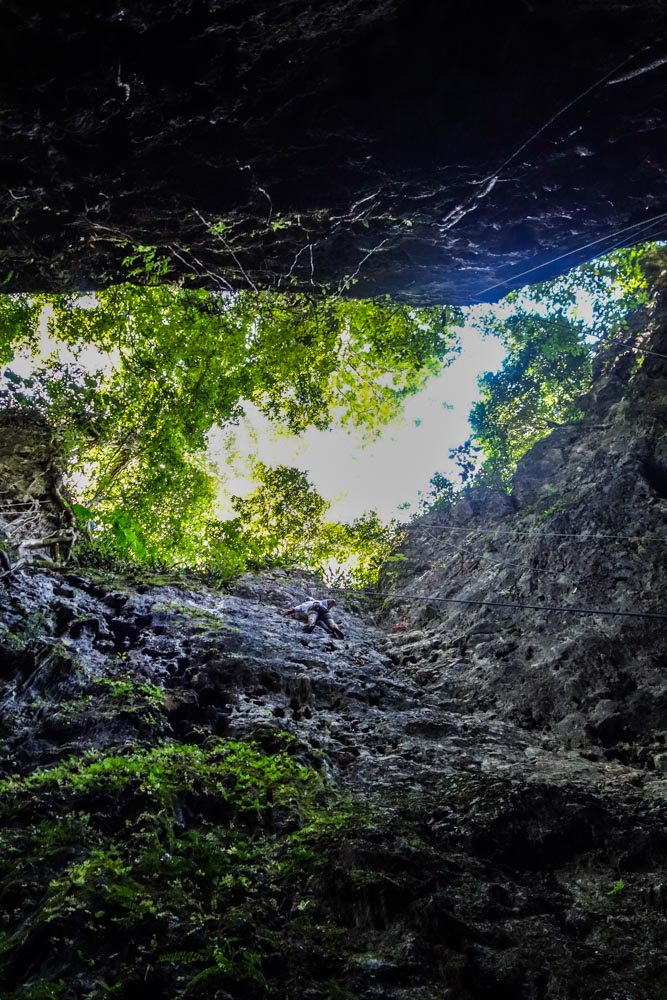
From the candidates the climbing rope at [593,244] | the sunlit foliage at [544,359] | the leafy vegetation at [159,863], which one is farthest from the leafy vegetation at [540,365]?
the leafy vegetation at [159,863]

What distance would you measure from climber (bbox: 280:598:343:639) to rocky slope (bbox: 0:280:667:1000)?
21.8 inches

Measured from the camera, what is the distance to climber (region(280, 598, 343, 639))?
983cm

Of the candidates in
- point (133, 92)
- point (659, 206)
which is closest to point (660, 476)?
point (659, 206)

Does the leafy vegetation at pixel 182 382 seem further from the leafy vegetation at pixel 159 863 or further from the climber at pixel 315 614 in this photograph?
the leafy vegetation at pixel 159 863

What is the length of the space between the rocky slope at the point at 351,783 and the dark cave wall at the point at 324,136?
4.37 metres

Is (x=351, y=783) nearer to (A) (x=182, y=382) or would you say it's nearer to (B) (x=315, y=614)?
(B) (x=315, y=614)

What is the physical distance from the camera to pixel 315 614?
9.94 meters

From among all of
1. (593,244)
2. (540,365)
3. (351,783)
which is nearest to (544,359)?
(540,365)

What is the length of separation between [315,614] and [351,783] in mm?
5003

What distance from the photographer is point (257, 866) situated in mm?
3613

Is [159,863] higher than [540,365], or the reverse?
[540,365]

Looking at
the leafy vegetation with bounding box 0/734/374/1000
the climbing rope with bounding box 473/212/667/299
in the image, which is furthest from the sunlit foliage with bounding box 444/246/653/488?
the leafy vegetation with bounding box 0/734/374/1000

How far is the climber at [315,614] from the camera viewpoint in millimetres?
9828

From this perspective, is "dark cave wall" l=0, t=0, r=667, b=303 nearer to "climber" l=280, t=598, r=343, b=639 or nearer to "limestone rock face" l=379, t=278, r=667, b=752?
"limestone rock face" l=379, t=278, r=667, b=752
